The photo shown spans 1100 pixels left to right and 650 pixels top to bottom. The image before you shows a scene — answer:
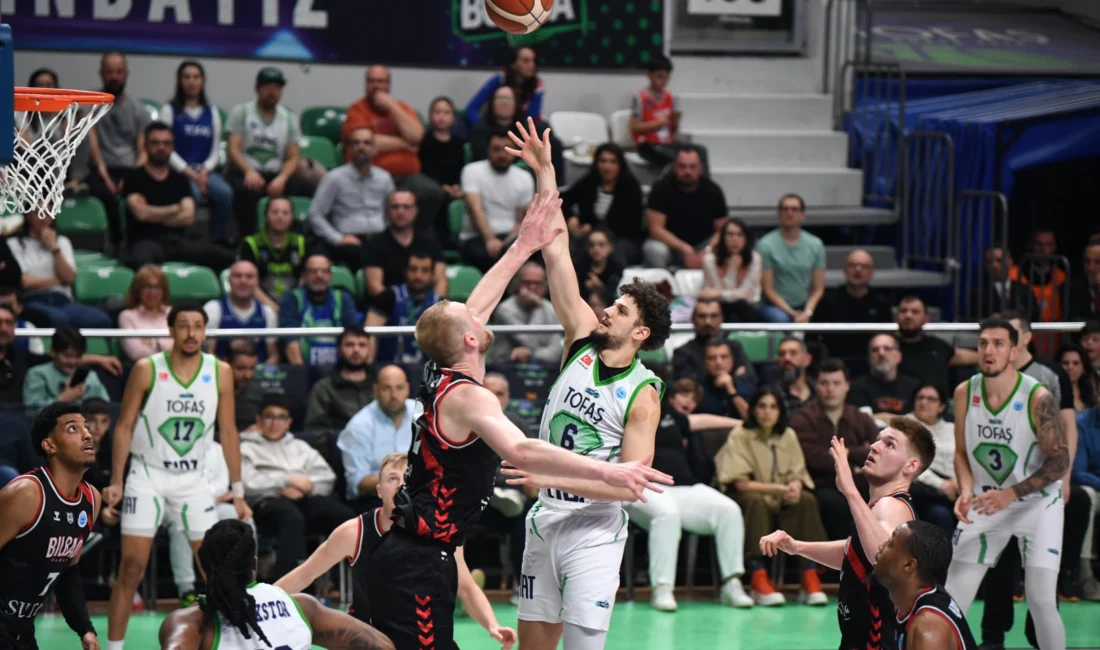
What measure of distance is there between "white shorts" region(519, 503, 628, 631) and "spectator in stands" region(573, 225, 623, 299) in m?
4.98

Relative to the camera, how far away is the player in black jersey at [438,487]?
16.4 ft

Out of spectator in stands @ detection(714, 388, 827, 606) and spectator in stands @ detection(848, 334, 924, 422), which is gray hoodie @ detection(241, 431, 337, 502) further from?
spectator in stands @ detection(848, 334, 924, 422)

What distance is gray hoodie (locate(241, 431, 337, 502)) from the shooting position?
28.2 ft

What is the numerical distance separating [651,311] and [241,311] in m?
4.86

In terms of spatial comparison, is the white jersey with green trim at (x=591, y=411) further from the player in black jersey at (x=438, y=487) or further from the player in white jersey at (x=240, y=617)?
the player in white jersey at (x=240, y=617)

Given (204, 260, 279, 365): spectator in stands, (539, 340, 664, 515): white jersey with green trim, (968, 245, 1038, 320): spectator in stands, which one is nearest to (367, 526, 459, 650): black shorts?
(539, 340, 664, 515): white jersey with green trim

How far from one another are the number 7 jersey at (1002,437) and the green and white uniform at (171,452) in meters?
4.13

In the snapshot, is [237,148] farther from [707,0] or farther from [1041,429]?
[1041,429]

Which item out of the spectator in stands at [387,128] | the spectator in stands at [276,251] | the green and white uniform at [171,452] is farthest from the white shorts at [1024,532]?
the spectator in stands at [387,128]

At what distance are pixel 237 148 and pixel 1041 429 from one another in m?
6.76

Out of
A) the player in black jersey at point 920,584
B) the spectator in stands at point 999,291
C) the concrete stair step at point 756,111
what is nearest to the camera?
the player in black jersey at point 920,584

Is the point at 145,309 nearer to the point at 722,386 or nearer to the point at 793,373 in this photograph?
the point at 722,386

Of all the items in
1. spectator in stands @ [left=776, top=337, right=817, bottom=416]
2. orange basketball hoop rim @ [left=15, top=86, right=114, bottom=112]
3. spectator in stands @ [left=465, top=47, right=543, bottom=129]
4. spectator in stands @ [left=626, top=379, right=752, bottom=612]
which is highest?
spectator in stands @ [left=465, top=47, right=543, bottom=129]

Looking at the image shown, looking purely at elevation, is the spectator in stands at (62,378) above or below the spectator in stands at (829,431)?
above
